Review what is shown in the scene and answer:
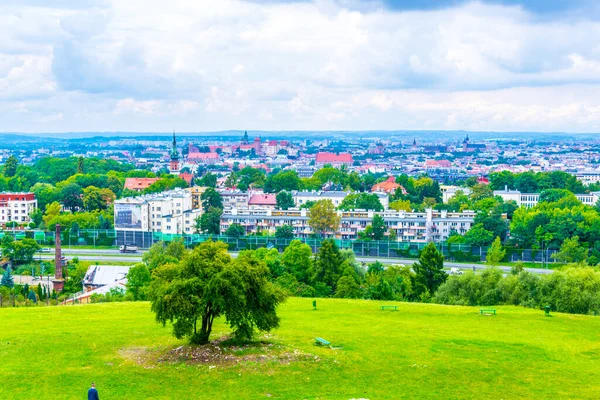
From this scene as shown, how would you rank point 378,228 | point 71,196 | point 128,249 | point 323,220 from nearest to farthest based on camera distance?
point 128,249, point 378,228, point 323,220, point 71,196

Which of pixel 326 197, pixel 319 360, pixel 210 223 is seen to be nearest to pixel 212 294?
pixel 319 360

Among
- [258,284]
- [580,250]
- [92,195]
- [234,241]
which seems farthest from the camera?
[92,195]

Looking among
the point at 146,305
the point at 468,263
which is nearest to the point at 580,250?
the point at 468,263

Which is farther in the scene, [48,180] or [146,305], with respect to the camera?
[48,180]

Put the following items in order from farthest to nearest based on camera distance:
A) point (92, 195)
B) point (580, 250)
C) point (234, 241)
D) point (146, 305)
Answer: point (92, 195) → point (234, 241) → point (580, 250) → point (146, 305)

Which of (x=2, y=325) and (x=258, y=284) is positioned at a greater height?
(x=258, y=284)

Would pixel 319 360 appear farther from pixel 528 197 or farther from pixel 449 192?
pixel 449 192

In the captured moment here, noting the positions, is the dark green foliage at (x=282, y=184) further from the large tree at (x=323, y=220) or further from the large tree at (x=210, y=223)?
the large tree at (x=323, y=220)

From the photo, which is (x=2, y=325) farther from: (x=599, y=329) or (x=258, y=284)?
(x=599, y=329)
